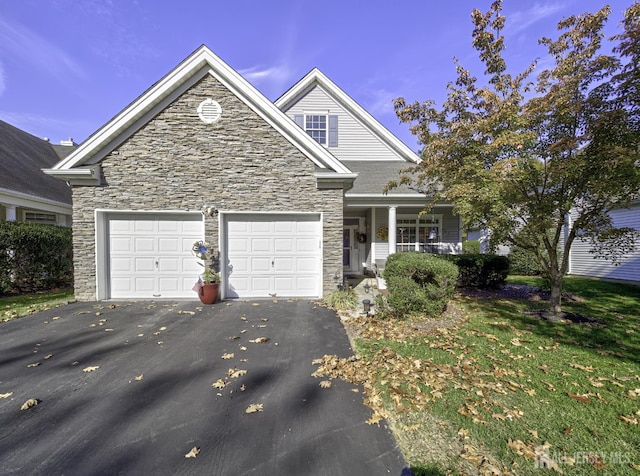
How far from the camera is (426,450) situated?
249 centimetres

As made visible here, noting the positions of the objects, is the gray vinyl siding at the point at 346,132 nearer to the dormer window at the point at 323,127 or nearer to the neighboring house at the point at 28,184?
the dormer window at the point at 323,127

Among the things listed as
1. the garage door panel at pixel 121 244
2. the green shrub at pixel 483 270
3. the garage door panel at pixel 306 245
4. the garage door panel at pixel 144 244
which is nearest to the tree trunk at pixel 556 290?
the green shrub at pixel 483 270

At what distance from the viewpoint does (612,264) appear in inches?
423

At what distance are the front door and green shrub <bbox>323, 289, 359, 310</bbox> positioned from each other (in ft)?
19.4

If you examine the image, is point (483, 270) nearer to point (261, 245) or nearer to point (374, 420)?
point (261, 245)

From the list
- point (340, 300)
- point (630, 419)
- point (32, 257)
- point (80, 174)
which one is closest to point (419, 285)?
point (340, 300)

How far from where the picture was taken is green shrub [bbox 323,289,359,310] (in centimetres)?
730

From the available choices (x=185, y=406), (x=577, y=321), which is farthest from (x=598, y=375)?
(x=185, y=406)

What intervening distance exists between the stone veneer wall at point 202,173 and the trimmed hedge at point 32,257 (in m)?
3.01

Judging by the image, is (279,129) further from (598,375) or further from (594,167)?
(598,375)

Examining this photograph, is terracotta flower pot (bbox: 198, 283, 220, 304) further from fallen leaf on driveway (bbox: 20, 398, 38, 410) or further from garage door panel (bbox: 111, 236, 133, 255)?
fallen leaf on driveway (bbox: 20, 398, 38, 410)

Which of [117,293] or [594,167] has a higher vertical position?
[594,167]

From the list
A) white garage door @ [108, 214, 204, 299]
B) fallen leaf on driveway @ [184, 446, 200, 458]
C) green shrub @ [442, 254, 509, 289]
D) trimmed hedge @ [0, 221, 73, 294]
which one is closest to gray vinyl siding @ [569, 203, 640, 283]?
green shrub @ [442, 254, 509, 289]

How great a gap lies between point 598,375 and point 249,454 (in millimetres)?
4766
